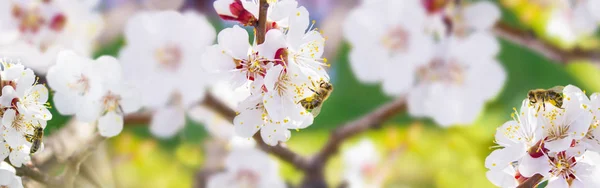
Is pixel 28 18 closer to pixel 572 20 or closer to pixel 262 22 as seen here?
pixel 262 22

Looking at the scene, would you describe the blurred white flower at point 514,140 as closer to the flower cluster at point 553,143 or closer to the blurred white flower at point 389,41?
the flower cluster at point 553,143

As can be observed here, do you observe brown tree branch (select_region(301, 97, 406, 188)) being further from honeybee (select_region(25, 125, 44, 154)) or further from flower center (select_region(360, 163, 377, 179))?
honeybee (select_region(25, 125, 44, 154))

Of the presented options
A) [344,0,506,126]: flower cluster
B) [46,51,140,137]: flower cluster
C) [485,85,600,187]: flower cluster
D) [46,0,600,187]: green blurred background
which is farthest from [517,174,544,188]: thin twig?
[46,0,600,187]: green blurred background

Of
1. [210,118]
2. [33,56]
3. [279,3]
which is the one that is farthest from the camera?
[210,118]

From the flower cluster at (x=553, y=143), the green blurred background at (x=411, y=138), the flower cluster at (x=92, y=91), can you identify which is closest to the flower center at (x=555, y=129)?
the flower cluster at (x=553, y=143)

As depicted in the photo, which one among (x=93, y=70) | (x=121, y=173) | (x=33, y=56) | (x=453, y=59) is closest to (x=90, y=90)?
(x=93, y=70)

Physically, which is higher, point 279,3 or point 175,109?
point 175,109

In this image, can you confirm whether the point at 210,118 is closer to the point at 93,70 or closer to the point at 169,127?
the point at 169,127
